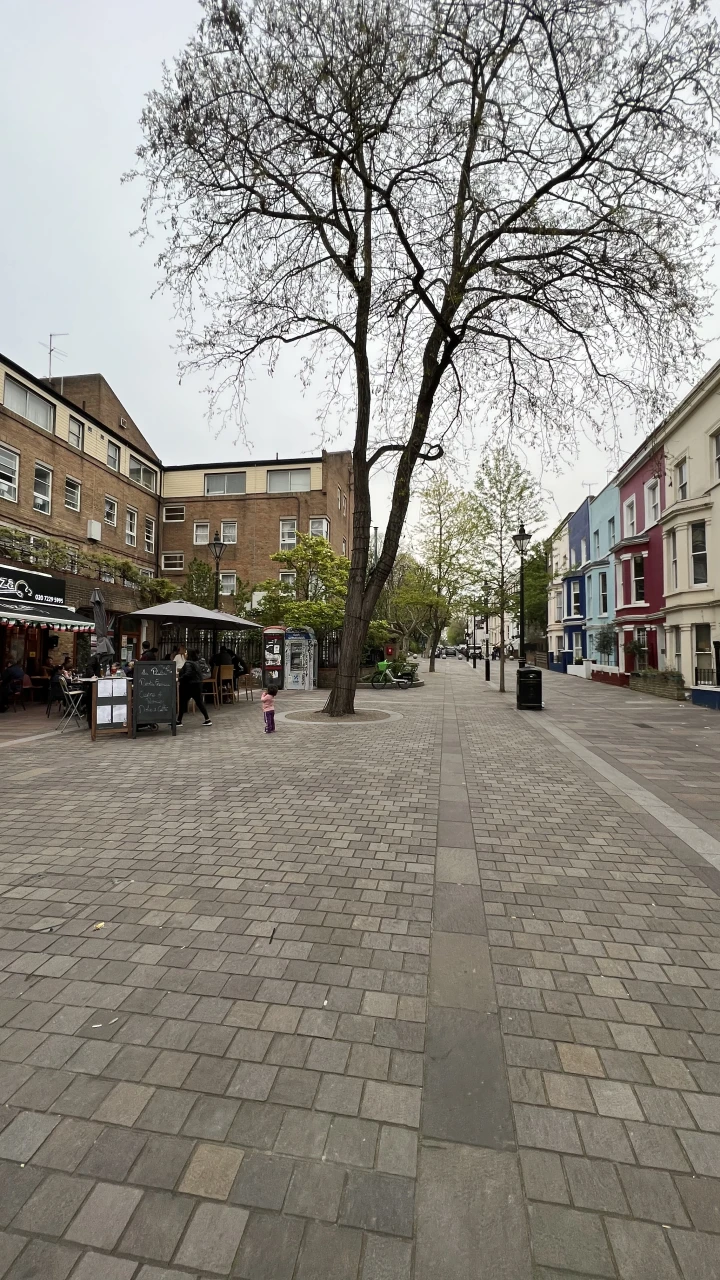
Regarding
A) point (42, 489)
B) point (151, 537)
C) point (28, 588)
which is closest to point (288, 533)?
point (151, 537)

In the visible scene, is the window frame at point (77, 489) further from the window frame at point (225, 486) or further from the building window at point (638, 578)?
the building window at point (638, 578)

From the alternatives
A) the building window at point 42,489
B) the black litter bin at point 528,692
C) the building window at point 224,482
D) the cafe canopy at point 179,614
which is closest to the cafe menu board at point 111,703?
the cafe canopy at point 179,614

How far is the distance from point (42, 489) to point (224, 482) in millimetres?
13864

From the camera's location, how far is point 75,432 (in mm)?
25281

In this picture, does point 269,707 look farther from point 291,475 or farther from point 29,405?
point 291,475

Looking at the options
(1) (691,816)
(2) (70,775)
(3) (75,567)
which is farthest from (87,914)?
(3) (75,567)

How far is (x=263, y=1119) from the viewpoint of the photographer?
2.10m

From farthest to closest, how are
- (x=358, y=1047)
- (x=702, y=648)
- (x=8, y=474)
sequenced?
(x=8, y=474), (x=702, y=648), (x=358, y=1047)

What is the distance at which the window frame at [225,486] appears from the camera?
35.3 metres

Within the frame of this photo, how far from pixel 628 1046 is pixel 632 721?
1272 cm

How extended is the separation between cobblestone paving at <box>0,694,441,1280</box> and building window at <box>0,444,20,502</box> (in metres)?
19.4

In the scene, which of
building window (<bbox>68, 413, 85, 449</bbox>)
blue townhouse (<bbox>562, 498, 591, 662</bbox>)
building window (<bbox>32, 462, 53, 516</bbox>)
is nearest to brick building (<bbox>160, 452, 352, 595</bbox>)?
building window (<bbox>68, 413, 85, 449</bbox>)

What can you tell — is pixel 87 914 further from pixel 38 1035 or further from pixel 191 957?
pixel 38 1035

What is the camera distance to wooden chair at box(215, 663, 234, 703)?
16.1m
